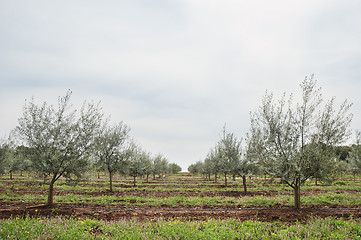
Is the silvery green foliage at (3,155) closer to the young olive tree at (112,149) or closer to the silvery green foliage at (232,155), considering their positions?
the young olive tree at (112,149)

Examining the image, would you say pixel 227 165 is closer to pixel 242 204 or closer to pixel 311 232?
pixel 242 204

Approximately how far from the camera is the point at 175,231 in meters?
7.68

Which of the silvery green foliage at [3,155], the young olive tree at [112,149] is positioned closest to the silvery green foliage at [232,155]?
the young olive tree at [112,149]

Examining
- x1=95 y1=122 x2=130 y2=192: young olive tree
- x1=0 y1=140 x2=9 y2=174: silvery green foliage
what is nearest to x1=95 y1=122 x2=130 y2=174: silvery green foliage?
x1=95 y1=122 x2=130 y2=192: young olive tree

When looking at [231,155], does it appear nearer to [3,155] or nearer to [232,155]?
[232,155]

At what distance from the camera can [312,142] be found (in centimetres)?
1275

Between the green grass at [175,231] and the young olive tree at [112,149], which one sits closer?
the green grass at [175,231]

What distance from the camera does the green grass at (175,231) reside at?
281 inches

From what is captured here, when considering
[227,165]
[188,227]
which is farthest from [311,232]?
[227,165]

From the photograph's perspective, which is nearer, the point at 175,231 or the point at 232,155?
the point at 175,231

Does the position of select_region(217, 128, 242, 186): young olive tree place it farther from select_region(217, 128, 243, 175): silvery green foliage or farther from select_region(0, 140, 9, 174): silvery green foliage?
select_region(0, 140, 9, 174): silvery green foliage

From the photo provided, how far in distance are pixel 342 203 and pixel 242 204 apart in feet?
21.3

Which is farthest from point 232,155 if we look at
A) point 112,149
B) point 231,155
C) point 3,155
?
point 3,155

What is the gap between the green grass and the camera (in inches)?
281
